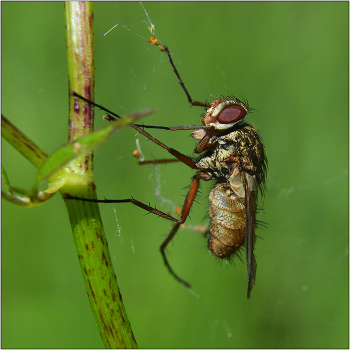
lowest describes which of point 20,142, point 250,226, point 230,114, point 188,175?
point 250,226

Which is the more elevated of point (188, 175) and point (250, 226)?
point (188, 175)

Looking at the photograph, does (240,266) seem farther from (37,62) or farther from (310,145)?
(37,62)

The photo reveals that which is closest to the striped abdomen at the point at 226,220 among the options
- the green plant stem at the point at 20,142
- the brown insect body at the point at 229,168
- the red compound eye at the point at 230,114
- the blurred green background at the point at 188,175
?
the brown insect body at the point at 229,168

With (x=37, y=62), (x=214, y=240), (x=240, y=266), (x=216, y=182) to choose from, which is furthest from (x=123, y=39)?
(x=240, y=266)

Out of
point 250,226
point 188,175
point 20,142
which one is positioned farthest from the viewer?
point 188,175

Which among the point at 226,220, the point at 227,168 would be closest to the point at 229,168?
the point at 227,168

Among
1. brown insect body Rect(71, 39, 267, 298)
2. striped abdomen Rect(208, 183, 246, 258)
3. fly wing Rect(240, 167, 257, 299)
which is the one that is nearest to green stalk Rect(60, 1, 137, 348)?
fly wing Rect(240, 167, 257, 299)

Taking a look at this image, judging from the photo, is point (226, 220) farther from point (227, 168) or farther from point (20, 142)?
point (20, 142)
